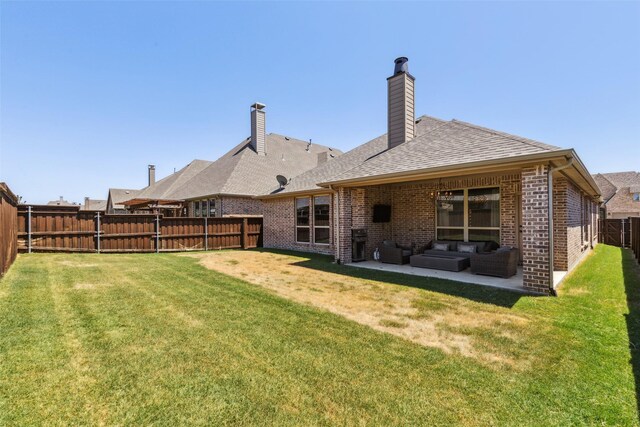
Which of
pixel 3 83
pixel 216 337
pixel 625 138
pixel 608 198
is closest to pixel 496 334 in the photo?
pixel 216 337

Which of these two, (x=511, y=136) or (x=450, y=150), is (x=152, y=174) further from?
(x=511, y=136)

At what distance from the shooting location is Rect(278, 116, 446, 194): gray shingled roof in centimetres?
1237

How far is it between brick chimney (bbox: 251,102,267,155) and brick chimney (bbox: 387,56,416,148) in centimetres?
1063

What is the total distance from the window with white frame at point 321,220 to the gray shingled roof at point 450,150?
9.25 ft

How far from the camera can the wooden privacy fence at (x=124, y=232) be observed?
11.1 metres

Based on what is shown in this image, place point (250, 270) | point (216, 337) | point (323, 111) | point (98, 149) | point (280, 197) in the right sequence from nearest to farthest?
point (216, 337), point (250, 270), point (280, 197), point (323, 111), point (98, 149)

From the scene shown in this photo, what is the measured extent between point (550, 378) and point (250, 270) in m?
7.37

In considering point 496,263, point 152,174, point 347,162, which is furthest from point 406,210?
point 152,174

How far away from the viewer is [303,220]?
13867 mm

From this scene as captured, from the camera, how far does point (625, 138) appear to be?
1694cm

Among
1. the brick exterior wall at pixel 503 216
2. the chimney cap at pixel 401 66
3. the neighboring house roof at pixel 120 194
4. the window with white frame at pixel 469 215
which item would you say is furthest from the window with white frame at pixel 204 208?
the neighboring house roof at pixel 120 194

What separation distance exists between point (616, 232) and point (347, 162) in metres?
16.7

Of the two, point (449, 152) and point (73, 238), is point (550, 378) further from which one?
point (73, 238)

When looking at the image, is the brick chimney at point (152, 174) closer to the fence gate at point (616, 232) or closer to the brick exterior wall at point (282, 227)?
the brick exterior wall at point (282, 227)
